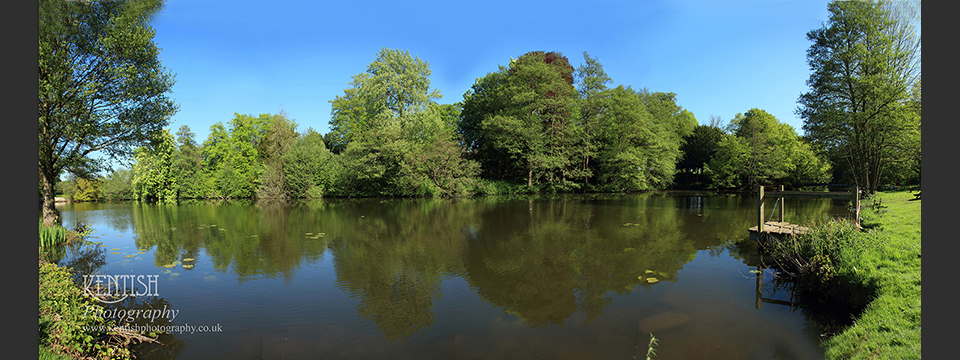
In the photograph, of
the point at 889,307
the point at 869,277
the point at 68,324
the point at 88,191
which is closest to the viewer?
the point at 68,324

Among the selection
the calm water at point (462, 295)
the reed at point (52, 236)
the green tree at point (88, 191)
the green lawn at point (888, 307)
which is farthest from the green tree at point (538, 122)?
the green tree at point (88, 191)

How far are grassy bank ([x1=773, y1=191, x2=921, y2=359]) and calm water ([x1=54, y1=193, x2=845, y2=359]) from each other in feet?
1.29

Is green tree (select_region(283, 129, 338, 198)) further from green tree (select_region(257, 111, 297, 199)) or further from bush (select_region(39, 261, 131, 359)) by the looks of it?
bush (select_region(39, 261, 131, 359))

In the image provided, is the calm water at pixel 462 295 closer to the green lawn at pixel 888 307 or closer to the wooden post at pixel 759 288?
the wooden post at pixel 759 288

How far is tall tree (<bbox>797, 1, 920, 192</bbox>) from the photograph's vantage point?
518 inches

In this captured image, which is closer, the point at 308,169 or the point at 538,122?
the point at 538,122

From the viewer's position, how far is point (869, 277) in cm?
443

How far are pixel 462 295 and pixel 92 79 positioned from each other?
10413 mm

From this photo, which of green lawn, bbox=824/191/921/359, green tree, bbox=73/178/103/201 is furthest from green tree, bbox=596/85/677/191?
green tree, bbox=73/178/103/201

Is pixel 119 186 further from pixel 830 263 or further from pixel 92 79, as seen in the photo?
pixel 830 263

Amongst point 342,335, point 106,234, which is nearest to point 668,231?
point 342,335

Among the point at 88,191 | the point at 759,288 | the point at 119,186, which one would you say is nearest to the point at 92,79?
the point at 759,288
